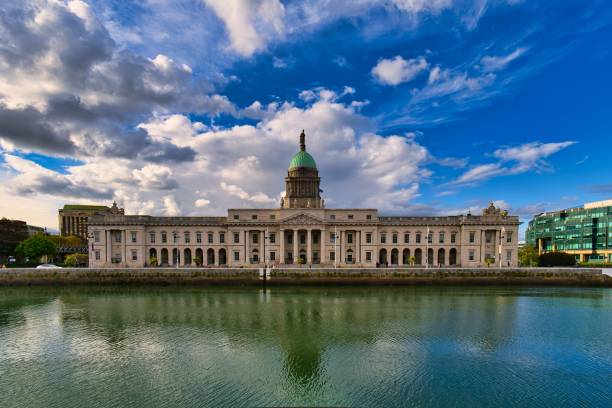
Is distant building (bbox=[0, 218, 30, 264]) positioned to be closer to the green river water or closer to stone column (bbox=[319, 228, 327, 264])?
the green river water

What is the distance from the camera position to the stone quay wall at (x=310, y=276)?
51875 millimetres

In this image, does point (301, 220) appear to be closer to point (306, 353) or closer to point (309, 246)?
point (309, 246)

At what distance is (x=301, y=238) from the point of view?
67750 mm

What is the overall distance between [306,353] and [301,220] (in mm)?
44465

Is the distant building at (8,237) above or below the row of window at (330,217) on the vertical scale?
below

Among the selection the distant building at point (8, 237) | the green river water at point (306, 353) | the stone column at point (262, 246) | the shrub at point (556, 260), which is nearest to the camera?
the green river water at point (306, 353)

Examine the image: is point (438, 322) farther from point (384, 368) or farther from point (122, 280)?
point (122, 280)

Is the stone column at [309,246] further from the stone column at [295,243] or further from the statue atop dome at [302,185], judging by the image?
the statue atop dome at [302,185]

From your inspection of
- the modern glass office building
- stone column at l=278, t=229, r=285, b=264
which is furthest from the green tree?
the modern glass office building

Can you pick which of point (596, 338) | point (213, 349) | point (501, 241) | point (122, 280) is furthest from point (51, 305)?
point (501, 241)

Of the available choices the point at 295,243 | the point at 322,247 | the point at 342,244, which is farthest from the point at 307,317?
the point at 342,244

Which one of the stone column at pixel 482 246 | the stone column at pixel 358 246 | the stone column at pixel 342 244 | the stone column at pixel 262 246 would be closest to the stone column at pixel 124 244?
the stone column at pixel 262 246

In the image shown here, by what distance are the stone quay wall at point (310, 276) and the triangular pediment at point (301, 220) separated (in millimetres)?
13884

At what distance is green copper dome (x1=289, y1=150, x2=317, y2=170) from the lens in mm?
79319
